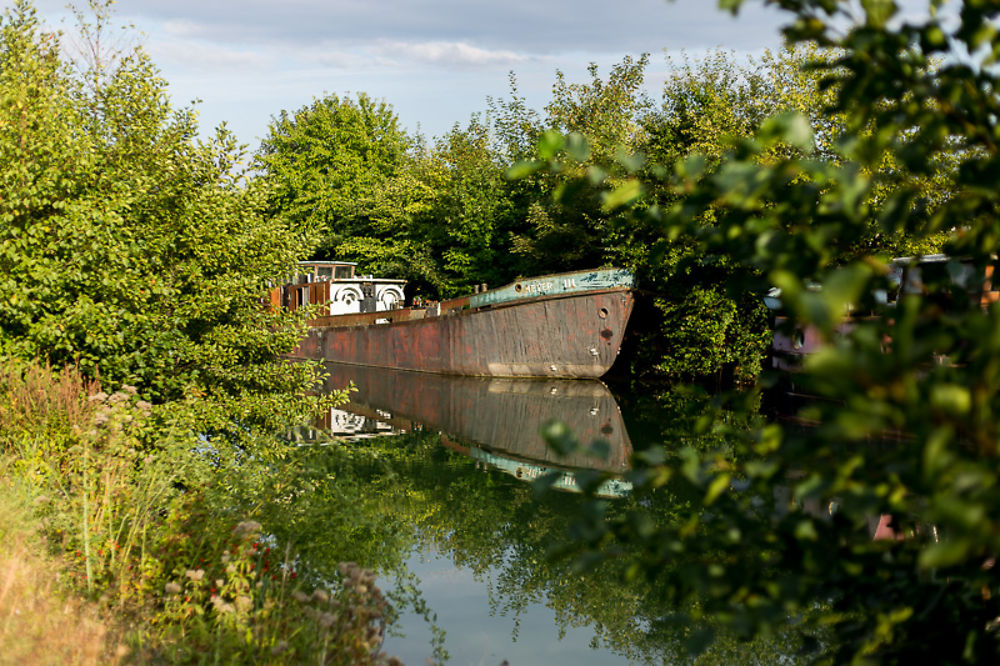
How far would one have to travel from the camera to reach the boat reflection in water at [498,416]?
1563 cm

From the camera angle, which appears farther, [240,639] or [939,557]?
[240,639]

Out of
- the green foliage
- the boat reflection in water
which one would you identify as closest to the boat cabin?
the boat reflection in water

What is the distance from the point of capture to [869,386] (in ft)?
4.76

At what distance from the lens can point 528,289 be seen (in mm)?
26453

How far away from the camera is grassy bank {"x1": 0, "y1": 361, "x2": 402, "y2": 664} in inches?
191

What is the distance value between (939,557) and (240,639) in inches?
172

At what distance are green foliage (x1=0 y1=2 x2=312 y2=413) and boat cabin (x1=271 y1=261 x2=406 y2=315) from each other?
2177cm

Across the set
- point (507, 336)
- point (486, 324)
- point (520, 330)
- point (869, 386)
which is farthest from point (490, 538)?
point (486, 324)

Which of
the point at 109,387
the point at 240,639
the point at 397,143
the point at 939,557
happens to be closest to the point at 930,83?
the point at 939,557

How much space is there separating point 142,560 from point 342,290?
2952 cm

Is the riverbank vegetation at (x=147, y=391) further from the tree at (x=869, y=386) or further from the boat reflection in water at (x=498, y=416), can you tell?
the boat reflection in water at (x=498, y=416)

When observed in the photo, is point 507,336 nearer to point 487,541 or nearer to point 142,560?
point 487,541

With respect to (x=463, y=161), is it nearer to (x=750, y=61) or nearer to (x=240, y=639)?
(x=750, y=61)

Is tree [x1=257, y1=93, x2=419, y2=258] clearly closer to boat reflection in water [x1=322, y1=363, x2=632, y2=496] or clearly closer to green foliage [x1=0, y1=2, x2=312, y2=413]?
boat reflection in water [x1=322, y1=363, x2=632, y2=496]
